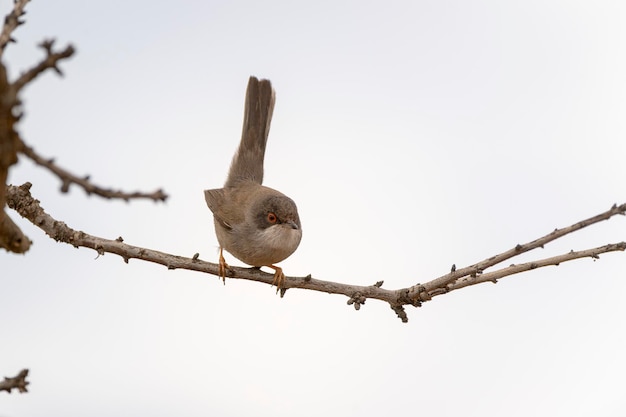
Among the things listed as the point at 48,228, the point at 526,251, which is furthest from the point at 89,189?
the point at 48,228

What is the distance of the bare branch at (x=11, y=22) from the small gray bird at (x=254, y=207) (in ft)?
10.9

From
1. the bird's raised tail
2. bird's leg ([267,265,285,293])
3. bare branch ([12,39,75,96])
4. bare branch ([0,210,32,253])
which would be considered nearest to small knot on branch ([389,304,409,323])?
bird's leg ([267,265,285,293])

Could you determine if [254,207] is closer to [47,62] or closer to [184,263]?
[184,263]

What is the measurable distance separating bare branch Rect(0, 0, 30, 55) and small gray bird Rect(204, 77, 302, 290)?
3333mm

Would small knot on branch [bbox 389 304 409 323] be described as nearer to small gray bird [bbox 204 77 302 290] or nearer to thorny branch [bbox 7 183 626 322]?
thorny branch [bbox 7 183 626 322]

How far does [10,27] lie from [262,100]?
4.95 metres

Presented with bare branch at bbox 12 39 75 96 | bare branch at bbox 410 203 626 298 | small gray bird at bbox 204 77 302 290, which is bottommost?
bare branch at bbox 12 39 75 96

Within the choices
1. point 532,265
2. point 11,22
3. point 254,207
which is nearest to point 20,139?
point 11,22

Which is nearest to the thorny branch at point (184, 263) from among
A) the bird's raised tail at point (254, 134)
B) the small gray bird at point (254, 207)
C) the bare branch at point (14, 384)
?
the small gray bird at point (254, 207)

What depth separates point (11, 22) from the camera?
3.31 meters

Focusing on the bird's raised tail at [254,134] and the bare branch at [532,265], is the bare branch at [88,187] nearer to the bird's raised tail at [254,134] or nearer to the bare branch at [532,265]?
the bare branch at [532,265]

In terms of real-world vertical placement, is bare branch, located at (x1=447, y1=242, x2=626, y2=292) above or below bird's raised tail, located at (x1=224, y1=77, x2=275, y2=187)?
below

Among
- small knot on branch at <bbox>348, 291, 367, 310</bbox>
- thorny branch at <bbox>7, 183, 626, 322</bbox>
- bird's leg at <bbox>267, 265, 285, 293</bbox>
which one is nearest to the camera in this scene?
thorny branch at <bbox>7, 183, 626, 322</bbox>

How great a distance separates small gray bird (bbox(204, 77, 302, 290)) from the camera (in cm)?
716
